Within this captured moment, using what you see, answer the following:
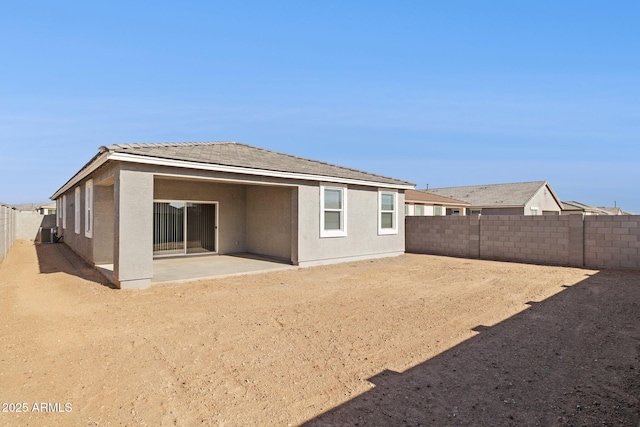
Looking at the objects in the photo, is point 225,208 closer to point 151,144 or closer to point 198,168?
point 151,144

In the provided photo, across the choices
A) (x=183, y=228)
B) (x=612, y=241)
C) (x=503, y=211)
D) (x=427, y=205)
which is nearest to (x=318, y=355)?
(x=183, y=228)

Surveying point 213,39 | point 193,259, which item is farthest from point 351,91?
point 193,259

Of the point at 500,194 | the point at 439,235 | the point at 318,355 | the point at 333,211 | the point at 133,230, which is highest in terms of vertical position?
the point at 500,194

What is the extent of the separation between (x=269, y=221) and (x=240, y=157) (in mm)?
2961

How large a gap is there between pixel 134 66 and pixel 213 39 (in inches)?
137

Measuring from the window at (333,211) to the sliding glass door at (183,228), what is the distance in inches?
181

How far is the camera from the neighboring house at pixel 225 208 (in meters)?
8.19

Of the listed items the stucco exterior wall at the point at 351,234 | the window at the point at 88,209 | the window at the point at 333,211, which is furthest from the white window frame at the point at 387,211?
the window at the point at 88,209

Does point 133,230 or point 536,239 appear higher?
point 133,230

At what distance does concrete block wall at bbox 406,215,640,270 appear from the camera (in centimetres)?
1127

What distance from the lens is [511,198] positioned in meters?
28.1

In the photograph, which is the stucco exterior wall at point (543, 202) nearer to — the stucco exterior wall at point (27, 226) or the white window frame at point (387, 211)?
the white window frame at point (387, 211)

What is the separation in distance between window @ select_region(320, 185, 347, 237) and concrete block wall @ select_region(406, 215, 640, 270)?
5.43 meters

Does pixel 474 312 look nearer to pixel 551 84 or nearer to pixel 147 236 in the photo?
pixel 147 236
